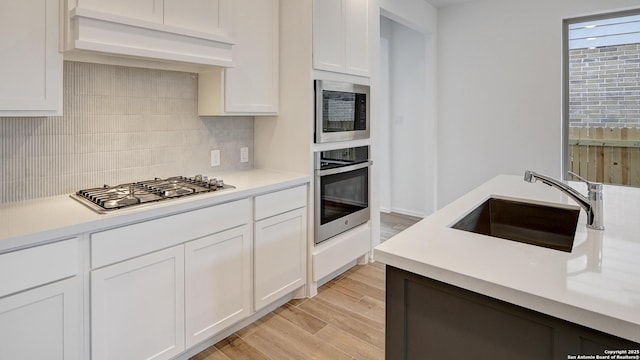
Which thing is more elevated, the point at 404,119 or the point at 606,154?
the point at 404,119

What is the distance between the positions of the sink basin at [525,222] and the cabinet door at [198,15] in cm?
177

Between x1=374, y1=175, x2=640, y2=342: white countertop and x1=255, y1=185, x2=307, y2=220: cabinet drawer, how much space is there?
43.7 inches

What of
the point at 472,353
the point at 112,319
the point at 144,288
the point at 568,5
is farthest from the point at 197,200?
the point at 568,5

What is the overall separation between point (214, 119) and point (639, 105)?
393 centimetres

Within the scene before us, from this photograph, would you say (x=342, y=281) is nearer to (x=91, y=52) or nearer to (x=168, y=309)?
(x=168, y=309)

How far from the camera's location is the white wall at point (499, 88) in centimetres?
385

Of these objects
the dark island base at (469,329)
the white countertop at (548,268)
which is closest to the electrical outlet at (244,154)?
the white countertop at (548,268)

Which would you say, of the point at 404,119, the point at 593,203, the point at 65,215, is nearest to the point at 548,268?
the point at 593,203

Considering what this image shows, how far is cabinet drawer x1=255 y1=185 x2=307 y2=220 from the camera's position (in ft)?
7.50

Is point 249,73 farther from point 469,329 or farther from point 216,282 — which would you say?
point 469,329

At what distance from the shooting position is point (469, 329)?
1.03 metres

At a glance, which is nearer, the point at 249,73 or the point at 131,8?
the point at 131,8

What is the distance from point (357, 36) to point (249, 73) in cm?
106

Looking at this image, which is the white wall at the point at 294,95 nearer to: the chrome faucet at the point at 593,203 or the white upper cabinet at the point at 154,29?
the white upper cabinet at the point at 154,29
